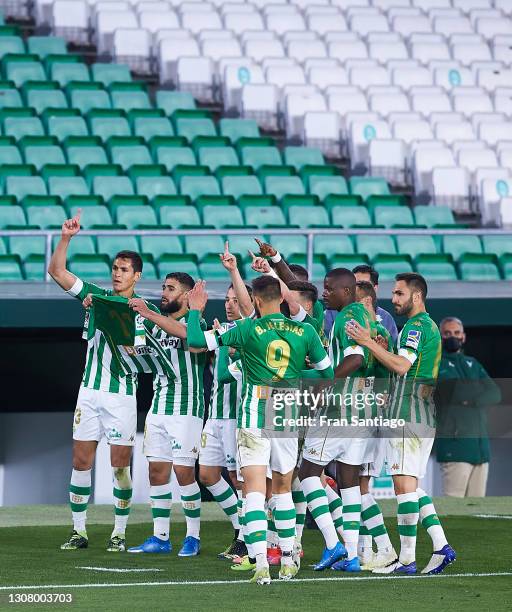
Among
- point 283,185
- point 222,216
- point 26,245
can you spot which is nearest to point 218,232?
point 26,245

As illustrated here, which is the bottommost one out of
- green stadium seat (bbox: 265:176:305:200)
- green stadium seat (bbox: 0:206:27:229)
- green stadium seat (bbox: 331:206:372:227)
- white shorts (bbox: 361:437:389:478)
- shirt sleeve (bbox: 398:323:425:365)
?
white shorts (bbox: 361:437:389:478)

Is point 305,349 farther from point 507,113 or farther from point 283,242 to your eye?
point 507,113

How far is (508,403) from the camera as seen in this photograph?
14992 millimetres

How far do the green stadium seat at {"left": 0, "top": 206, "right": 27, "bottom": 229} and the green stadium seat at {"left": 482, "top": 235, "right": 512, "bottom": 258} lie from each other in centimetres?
499

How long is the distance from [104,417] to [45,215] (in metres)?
6.15

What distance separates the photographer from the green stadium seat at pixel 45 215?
1464 cm

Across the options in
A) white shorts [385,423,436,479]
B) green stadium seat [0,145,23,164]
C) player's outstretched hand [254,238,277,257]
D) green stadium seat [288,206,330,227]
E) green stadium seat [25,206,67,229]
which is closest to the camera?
white shorts [385,423,436,479]

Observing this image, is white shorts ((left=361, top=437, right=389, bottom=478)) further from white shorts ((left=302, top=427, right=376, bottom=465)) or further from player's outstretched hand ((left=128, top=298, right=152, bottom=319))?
player's outstretched hand ((left=128, top=298, right=152, bottom=319))

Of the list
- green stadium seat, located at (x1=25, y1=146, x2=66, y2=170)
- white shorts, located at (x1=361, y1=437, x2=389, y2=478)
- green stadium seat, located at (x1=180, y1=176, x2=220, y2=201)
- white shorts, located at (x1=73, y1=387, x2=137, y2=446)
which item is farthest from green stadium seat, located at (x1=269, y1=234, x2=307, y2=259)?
white shorts, located at (x1=361, y1=437, x2=389, y2=478)

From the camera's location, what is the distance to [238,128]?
17.9m

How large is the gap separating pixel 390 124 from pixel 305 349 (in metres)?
11.8

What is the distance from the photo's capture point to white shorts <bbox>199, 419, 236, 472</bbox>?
8.71 m

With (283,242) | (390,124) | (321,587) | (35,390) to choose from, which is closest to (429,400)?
(321,587)

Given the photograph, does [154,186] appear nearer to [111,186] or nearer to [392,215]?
[111,186]
